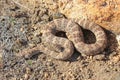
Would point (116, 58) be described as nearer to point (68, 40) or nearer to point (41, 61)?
point (68, 40)

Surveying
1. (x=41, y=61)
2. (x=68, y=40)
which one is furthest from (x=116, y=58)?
(x=41, y=61)

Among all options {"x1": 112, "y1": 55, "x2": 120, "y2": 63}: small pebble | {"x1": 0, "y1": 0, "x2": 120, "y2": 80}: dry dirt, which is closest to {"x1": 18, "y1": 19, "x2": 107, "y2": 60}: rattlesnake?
{"x1": 0, "y1": 0, "x2": 120, "y2": 80}: dry dirt

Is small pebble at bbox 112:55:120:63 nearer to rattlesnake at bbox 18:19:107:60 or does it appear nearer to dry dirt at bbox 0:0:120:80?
dry dirt at bbox 0:0:120:80

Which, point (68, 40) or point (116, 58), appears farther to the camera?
point (68, 40)

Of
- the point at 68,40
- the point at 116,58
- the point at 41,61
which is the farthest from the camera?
the point at 68,40

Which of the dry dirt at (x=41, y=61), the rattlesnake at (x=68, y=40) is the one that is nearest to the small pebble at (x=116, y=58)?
the dry dirt at (x=41, y=61)

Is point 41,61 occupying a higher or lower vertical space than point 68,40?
lower

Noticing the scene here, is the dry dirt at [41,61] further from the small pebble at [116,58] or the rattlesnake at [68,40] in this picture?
the rattlesnake at [68,40]
